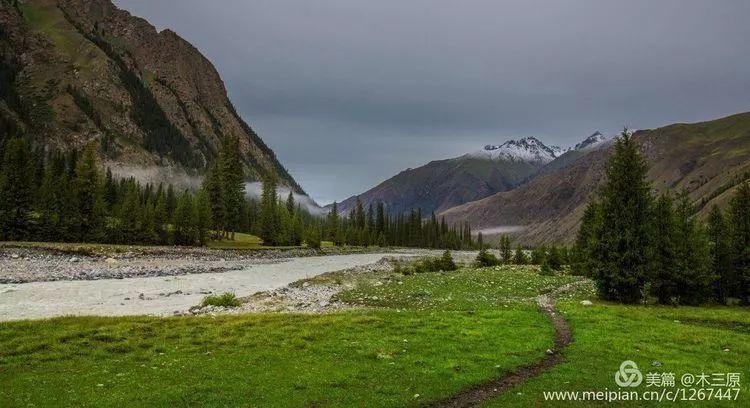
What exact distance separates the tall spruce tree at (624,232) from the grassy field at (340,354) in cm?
425

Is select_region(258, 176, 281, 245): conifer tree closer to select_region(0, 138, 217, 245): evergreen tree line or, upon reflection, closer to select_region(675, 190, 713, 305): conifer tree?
select_region(0, 138, 217, 245): evergreen tree line

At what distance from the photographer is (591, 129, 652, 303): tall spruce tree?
32969 millimetres

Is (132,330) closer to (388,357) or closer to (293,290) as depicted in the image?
(388,357)

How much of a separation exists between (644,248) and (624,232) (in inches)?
65.3

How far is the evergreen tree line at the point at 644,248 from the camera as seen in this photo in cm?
3316

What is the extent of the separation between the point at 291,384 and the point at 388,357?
15.2 ft

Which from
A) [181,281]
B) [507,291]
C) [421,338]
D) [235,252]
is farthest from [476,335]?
[235,252]

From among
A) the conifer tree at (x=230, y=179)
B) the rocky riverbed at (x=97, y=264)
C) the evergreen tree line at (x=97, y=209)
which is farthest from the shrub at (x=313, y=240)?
the rocky riverbed at (x=97, y=264)

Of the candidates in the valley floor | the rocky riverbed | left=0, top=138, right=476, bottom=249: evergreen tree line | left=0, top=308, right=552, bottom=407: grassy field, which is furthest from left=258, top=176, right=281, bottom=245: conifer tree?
left=0, top=308, right=552, bottom=407: grassy field

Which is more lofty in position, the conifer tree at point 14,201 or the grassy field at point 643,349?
the conifer tree at point 14,201

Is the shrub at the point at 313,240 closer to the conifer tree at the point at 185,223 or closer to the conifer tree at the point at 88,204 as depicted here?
the conifer tree at the point at 185,223

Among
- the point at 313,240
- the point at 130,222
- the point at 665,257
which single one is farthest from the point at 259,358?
the point at 313,240

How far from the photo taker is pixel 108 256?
74.3 m

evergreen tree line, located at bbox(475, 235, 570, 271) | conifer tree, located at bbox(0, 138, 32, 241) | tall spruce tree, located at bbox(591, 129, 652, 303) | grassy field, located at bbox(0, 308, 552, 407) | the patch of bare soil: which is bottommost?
the patch of bare soil
